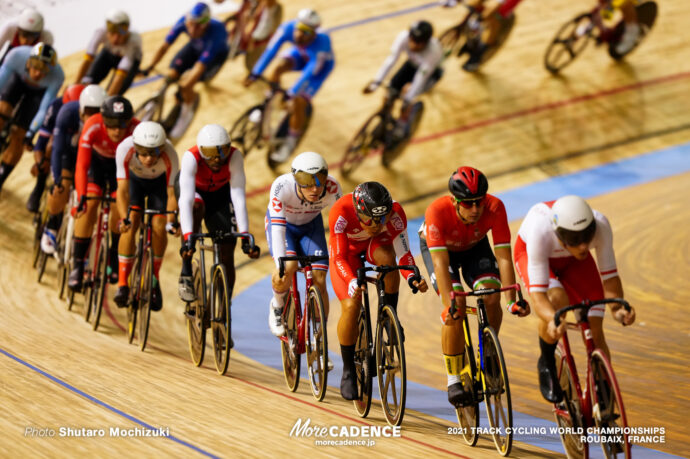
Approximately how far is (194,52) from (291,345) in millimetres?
5189

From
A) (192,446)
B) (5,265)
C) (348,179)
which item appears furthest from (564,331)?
(348,179)

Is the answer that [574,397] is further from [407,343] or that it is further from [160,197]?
[160,197]

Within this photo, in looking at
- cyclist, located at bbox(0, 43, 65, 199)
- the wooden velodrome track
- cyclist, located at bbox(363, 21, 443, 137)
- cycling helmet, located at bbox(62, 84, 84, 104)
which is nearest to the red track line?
the wooden velodrome track

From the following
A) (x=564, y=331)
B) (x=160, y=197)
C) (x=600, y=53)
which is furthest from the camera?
(x=600, y=53)

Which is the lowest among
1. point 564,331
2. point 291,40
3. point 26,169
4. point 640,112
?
point 640,112

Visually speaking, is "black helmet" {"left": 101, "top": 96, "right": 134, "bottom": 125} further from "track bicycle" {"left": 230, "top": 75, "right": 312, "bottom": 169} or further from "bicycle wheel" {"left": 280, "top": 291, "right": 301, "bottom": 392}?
"track bicycle" {"left": 230, "top": 75, "right": 312, "bottom": 169}

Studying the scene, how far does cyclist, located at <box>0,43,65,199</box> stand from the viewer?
275 inches

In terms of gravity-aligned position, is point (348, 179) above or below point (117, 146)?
below

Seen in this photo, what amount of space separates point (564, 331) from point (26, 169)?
258 inches

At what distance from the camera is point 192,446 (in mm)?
3582

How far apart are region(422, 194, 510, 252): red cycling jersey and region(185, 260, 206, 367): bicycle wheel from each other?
1650 millimetres

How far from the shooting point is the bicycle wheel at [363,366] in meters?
4.17

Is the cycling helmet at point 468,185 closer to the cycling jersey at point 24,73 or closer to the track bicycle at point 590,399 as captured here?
the track bicycle at point 590,399

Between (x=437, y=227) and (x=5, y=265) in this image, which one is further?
(x=5, y=265)
